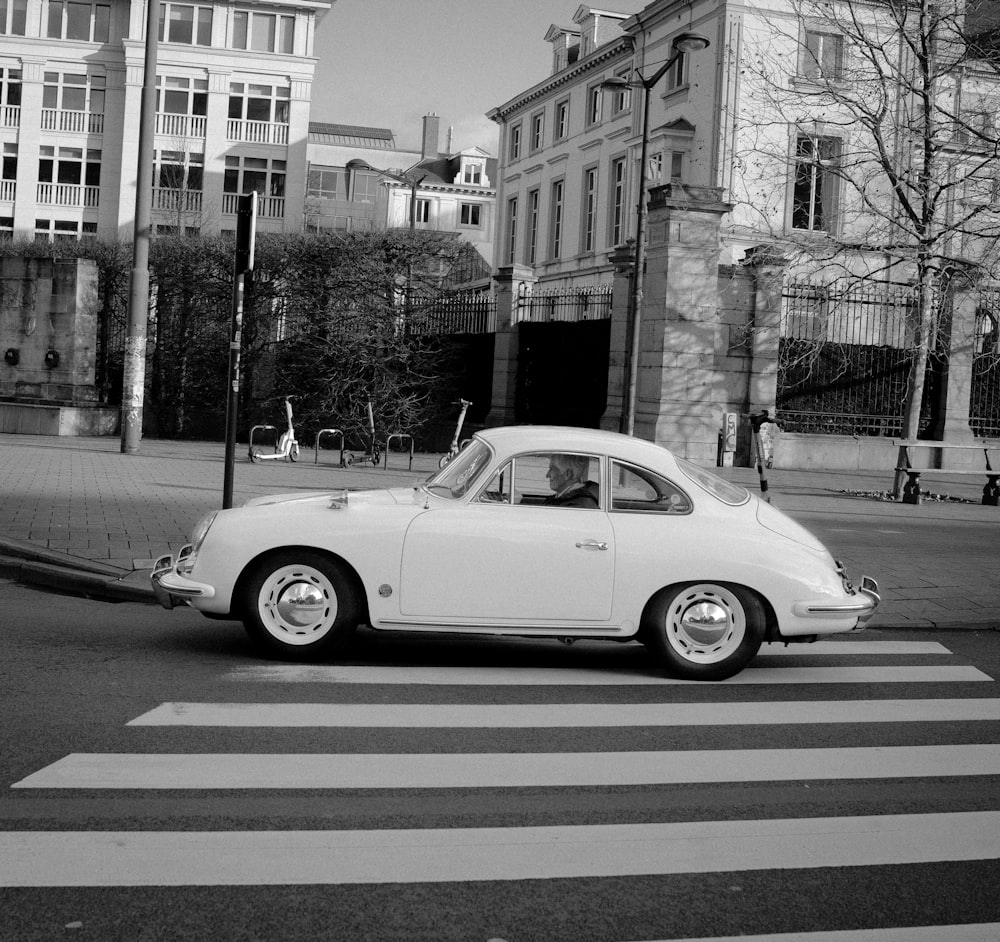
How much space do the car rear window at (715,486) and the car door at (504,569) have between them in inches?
28.0

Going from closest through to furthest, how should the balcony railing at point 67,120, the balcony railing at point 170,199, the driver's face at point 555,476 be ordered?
the driver's face at point 555,476, the balcony railing at point 170,199, the balcony railing at point 67,120

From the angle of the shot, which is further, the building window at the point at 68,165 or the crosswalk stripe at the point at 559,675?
the building window at the point at 68,165

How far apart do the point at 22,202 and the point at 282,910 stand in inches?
2252

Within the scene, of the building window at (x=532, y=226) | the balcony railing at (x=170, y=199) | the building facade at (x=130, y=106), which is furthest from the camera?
the building facade at (x=130, y=106)

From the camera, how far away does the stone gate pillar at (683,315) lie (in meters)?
22.3

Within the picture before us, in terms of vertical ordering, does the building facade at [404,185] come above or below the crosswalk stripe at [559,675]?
above

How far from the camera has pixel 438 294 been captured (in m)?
26.9

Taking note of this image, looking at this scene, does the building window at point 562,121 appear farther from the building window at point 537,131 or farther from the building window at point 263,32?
the building window at point 263,32

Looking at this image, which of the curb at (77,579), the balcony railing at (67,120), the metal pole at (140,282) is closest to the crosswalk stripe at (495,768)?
the curb at (77,579)

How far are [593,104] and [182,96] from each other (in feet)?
58.9

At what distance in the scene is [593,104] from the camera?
51.1m

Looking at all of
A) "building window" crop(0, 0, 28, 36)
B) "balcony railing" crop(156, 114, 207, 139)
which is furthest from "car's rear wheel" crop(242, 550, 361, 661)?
"building window" crop(0, 0, 28, 36)

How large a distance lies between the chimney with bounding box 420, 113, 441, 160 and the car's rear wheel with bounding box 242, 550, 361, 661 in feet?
301

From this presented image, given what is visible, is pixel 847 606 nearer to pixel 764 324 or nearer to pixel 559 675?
pixel 559 675
